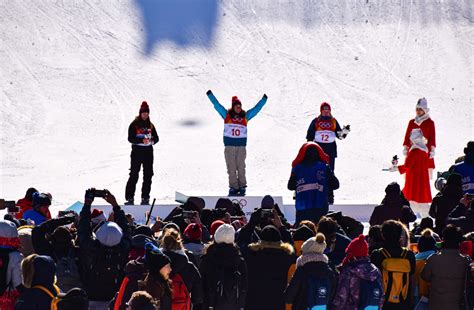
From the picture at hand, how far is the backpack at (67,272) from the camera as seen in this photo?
10000mm

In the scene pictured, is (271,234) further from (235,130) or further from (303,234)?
(235,130)

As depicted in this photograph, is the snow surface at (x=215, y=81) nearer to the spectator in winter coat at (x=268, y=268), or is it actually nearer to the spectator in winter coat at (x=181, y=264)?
the spectator in winter coat at (x=268, y=268)

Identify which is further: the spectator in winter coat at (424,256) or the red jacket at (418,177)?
the red jacket at (418,177)

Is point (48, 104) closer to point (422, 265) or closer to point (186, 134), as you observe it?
point (186, 134)

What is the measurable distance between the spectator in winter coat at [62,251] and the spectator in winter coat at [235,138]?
8.81m

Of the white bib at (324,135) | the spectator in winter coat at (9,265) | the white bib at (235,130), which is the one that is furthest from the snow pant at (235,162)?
the spectator in winter coat at (9,265)

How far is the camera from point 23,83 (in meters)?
34.4

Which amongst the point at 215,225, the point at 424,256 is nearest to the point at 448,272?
the point at 424,256

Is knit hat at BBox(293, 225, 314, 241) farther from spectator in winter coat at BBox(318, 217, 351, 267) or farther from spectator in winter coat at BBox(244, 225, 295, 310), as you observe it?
spectator in winter coat at BBox(244, 225, 295, 310)

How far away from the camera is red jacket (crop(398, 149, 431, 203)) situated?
18.4 m

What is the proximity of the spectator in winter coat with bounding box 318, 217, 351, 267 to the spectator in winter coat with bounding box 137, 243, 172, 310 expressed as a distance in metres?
2.11

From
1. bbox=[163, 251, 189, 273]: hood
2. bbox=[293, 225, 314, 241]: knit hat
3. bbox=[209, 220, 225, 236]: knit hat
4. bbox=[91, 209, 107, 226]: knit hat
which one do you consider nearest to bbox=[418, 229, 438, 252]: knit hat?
bbox=[293, 225, 314, 241]: knit hat

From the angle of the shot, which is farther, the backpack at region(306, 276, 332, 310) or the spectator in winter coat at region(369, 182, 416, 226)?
the spectator in winter coat at region(369, 182, 416, 226)

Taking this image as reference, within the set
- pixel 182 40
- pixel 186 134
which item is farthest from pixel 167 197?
pixel 182 40
